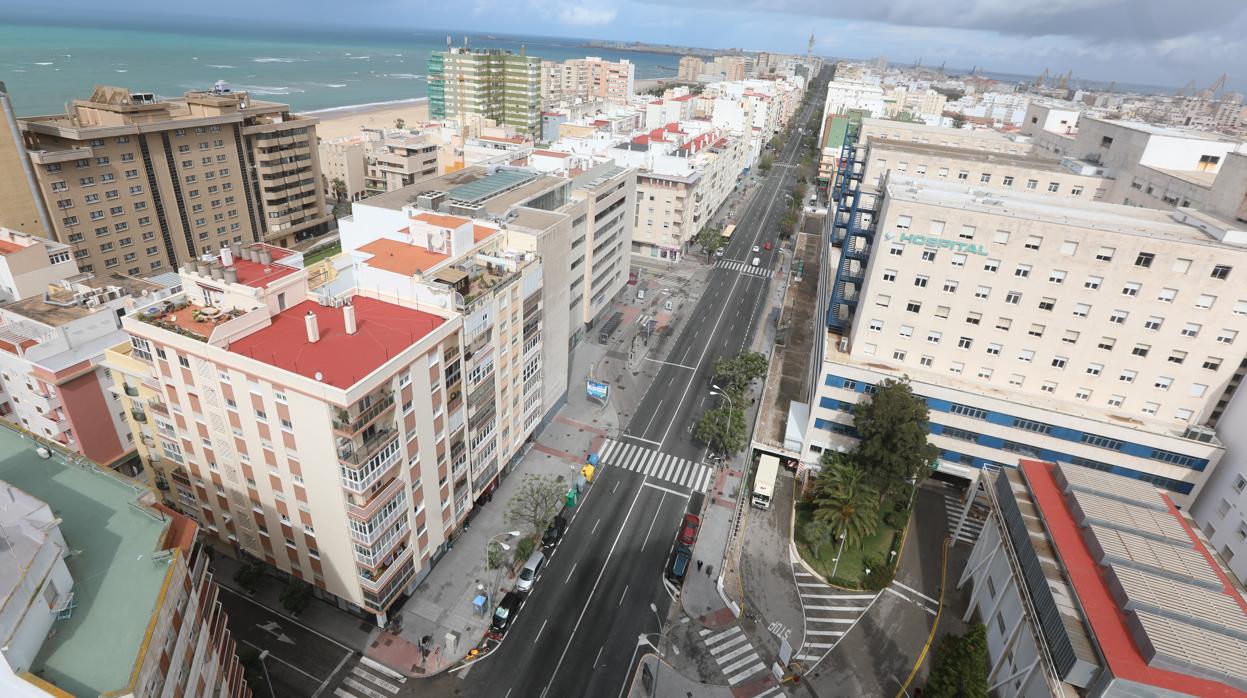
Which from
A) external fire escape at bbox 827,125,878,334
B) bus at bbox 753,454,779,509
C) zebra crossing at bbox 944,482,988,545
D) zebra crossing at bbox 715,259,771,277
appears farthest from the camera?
zebra crossing at bbox 715,259,771,277

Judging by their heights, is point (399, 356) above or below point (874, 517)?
above

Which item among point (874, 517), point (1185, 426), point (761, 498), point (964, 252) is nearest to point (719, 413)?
point (761, 498)

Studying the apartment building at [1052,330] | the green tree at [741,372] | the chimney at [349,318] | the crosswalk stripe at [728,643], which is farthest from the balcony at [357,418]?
the green tree at [741,372]

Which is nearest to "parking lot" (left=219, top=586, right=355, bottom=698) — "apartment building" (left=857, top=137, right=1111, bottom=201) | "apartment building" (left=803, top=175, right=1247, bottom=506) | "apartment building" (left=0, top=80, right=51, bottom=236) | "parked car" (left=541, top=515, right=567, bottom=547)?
"parked car" (left=541, top=515, right=567, bottom=547)

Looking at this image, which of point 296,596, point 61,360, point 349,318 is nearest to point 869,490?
point 349,318

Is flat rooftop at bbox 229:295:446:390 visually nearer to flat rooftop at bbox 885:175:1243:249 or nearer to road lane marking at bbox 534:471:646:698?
road lane marking at bbox 534:471:646:698

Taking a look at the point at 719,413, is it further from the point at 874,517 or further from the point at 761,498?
the point at 874,517

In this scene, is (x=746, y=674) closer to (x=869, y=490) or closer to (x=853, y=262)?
(x=869, y=490)
